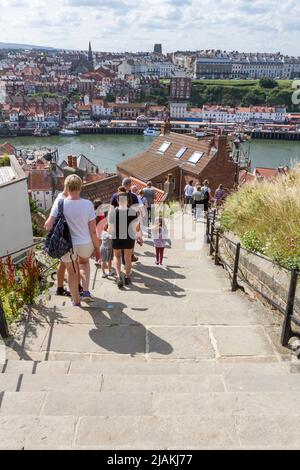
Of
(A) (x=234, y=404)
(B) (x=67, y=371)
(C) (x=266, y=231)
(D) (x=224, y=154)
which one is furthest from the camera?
(D) (x=224, y=154)

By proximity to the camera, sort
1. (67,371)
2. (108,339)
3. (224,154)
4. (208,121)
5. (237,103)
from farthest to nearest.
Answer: (237,103) < (208,121) < (224,154) < (108,339) < (67,371)

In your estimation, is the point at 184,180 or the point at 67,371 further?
the point at 184,180

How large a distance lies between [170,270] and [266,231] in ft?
6.00

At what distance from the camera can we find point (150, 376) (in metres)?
3.05

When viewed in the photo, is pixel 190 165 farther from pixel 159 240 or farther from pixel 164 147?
pixel 159 240

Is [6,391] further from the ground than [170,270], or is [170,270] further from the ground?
[6,391]

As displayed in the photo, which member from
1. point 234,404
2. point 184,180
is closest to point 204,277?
point 234,404

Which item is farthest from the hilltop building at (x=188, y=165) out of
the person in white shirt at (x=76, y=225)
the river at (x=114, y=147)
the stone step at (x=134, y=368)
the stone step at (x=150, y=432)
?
the river at (x=114, y=147)

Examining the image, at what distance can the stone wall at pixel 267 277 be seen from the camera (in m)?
4.53

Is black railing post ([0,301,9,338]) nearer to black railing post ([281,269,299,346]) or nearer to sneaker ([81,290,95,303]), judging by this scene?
sneaker ([81,290,95,303])

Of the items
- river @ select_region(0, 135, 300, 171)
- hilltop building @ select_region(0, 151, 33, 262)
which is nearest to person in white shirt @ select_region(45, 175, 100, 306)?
hilltop building @ select_region(0, 151, 33, 262)

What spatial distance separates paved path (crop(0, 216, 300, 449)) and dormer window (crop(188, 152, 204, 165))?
1782cm

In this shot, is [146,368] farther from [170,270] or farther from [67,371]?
[170,270]

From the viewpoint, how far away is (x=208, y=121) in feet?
357
